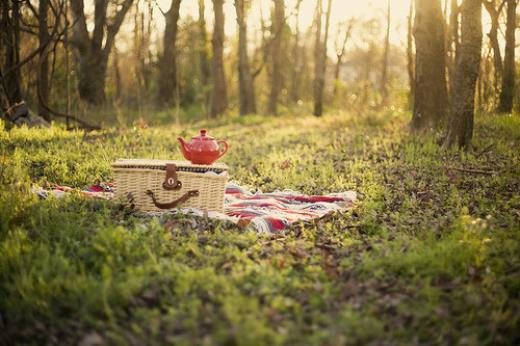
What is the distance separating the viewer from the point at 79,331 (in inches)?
124

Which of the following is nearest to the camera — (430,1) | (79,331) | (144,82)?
(79,331)

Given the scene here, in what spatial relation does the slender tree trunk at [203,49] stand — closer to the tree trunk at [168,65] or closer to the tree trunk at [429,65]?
the tree trunk at [168,65]

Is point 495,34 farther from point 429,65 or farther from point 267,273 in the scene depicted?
point 267,273

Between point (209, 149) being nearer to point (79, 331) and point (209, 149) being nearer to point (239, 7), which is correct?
point (79, 331)

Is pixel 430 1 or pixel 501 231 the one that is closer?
pixel 501 231

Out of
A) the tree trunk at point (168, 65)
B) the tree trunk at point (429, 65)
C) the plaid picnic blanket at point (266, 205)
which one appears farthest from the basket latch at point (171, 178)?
the tree trunk at point (168, 65)

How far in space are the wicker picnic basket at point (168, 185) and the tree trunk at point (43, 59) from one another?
5317mm

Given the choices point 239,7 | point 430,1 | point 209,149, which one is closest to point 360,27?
point 239,7

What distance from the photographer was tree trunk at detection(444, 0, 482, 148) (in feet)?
26.8

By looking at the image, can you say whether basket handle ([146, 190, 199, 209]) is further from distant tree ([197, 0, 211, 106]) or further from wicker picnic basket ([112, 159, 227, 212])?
distant tree ([197, 0, 211, 106])

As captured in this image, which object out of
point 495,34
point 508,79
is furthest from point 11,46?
point 495,34

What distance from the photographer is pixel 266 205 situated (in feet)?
19.4

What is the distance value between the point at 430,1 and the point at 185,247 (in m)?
8.20

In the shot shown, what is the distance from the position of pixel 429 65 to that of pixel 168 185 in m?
7.08
